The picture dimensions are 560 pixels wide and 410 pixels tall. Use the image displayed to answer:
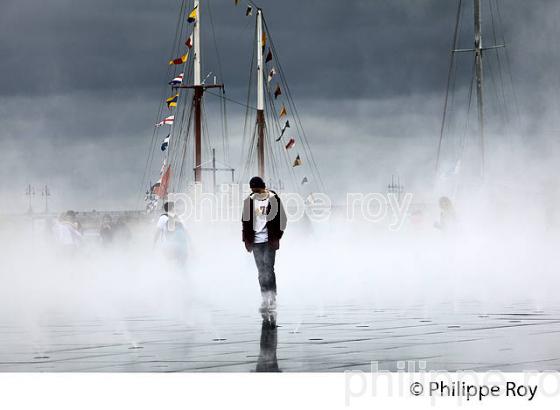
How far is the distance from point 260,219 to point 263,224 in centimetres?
6

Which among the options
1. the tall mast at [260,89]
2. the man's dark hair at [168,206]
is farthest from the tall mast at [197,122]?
the man's dark hair at [168,206]

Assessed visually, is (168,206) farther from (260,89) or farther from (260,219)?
(260,89)

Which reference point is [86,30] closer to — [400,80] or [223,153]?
[400,80]

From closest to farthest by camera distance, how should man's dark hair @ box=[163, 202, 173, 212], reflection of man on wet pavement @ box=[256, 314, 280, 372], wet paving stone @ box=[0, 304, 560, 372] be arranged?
reflection of man on wet pavement @ box=[256, 314, 280, 372], wet paving stone @ box=[0, 304, 560, 372], man's dark hair @ box=[163, 202, 173, 212]

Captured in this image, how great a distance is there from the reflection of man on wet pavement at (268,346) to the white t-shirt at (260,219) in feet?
2.72

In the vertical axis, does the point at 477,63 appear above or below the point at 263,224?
above

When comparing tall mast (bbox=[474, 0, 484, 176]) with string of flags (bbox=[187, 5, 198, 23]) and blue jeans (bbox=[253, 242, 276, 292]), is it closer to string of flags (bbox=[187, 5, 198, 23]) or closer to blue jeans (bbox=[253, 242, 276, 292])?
blue jeans (bbox=[253, 242, 276, 292])

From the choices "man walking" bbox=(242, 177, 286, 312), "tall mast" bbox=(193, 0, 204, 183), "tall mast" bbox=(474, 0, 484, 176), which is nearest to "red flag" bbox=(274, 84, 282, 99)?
"tall mast" bbox=(193, 0, 204, 183)

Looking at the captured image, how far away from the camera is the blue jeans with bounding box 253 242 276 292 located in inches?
505

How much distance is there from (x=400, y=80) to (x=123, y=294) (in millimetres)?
5850

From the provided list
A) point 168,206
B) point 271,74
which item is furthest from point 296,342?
point 271,74

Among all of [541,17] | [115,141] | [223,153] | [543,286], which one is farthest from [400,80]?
[223,153]

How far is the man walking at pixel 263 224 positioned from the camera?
41.8 feet

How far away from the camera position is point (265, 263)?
12891mm
